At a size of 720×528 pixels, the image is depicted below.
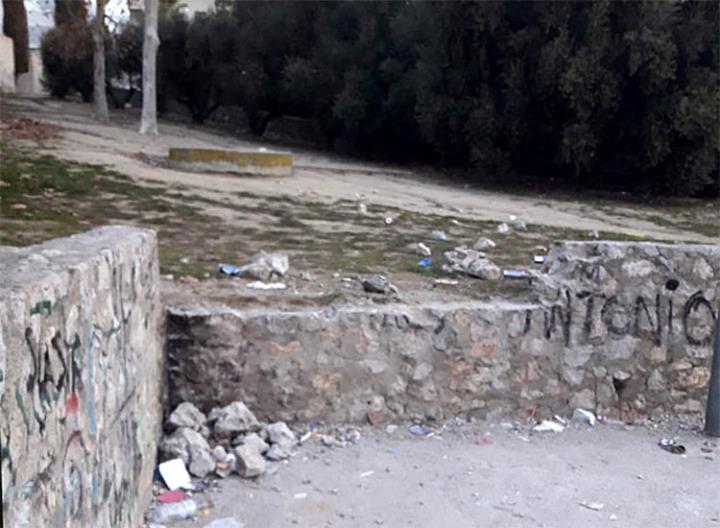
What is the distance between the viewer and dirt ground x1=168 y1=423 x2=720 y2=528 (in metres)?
4.83

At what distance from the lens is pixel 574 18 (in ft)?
57.8

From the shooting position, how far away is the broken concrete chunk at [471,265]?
779cm

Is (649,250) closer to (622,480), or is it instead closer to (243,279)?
(622,480)

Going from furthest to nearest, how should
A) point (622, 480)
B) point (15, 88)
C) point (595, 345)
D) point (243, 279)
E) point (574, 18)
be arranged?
point (15, 88) < point (574, 18) < point (243, 279) < point (595, 345) < point (622, 480)

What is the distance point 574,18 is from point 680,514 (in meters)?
14.4

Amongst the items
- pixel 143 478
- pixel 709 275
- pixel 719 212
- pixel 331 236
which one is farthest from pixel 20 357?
pixel 719 212

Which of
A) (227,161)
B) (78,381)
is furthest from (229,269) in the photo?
(227,161)

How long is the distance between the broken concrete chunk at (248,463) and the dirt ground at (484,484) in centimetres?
5

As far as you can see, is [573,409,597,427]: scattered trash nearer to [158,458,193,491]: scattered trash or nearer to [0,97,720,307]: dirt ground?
[0,97,720,307]: dirt ground

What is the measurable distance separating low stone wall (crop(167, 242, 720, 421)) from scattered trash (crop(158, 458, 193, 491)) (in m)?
0.80

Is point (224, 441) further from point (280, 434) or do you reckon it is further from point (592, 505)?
point (592, 505)

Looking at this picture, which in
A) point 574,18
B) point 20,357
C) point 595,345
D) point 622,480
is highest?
point 574,18

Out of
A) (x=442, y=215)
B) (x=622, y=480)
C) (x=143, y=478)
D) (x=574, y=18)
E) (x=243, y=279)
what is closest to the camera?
(x=143, y=478)

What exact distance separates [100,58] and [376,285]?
19109 millimetres
